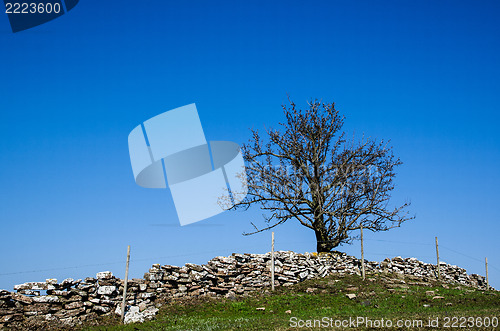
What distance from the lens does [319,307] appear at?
1752 cm

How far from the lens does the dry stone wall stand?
17016mm

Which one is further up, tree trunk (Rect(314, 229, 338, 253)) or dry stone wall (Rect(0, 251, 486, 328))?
tree trunk (Rect(314, 229, 338, 253))

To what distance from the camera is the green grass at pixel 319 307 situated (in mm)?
14465

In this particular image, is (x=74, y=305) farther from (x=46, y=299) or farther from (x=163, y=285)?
(x=163, y=285)

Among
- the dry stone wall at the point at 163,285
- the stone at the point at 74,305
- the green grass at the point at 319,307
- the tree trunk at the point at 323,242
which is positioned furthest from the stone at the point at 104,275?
the tree trunk at the point at 323,242

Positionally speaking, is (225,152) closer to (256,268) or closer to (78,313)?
(256,268)

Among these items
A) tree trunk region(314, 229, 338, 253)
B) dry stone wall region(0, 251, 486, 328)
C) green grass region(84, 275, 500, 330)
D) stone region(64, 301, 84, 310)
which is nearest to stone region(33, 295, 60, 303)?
dry stone wall region(0, 251, 486, 328)

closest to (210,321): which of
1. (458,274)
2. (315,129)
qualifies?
(315,129)

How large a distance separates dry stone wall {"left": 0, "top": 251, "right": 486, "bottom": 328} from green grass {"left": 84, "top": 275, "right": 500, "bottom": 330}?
0.87 m

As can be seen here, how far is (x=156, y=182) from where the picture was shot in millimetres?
19203

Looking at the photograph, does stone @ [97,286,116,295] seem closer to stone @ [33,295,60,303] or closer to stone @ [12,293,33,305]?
stone @ [33,295,60,303]

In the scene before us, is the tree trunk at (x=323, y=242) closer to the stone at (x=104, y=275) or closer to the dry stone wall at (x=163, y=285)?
the dry stone wall at (x=163, y=285)

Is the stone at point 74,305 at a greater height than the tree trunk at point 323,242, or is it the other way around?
the tree trunk at point 323,242

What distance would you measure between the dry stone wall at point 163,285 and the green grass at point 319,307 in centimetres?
87
